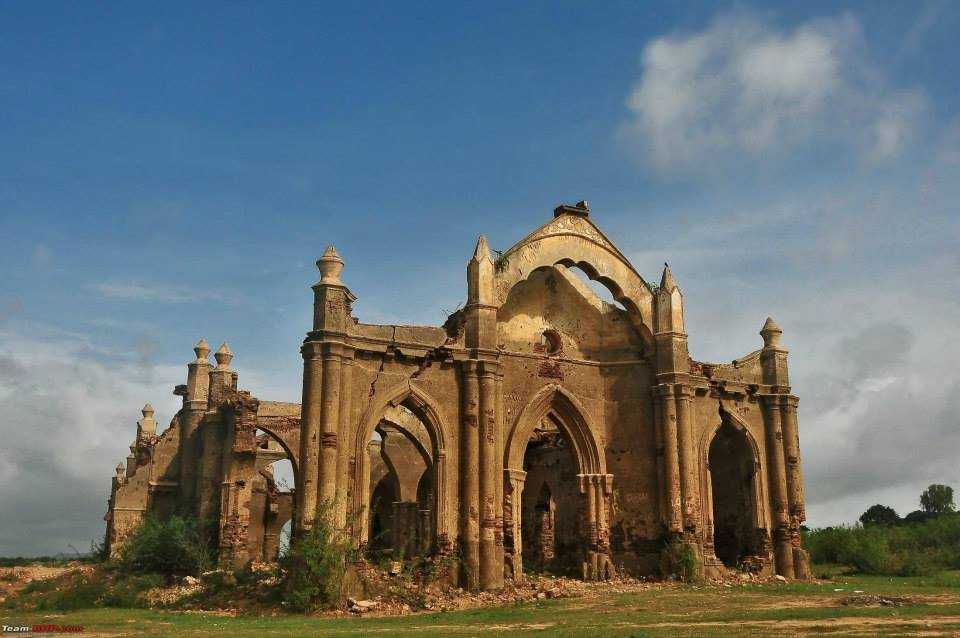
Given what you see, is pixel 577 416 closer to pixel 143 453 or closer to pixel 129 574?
pixel 129 574

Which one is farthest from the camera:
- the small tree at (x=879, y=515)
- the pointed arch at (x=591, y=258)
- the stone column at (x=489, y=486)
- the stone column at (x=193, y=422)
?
the small tree at (x=879, y=515)

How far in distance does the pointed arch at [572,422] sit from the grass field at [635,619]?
454 cm

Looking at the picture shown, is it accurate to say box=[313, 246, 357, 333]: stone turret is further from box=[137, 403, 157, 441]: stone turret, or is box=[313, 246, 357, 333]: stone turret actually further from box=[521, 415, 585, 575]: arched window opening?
box=[137, 403, 157, 441]: stone turret

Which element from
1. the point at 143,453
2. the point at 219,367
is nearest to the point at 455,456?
the point at 219,367

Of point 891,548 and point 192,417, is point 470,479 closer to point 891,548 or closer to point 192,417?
point 192,417

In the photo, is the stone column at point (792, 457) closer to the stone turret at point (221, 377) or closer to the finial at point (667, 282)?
the finial at point (667, 282)

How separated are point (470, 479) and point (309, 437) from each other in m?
3.86

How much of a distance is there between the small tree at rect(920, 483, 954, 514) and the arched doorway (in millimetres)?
44415

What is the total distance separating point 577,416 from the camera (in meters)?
24.8

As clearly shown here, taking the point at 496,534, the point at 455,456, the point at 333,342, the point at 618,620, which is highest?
the point at 333,342

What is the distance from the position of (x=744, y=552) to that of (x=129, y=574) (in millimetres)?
15849

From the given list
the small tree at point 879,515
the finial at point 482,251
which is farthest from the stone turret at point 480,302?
the small tree at point 879,515

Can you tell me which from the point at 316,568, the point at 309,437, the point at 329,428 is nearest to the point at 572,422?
the point at 329,428

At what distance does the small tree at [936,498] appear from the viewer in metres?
66.1
